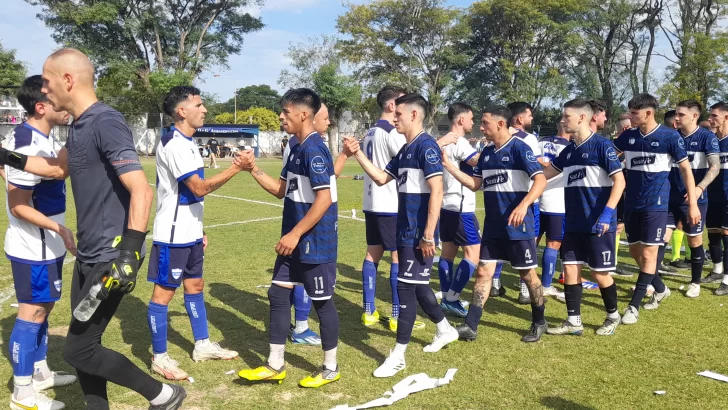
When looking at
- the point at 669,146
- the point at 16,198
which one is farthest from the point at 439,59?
the point at 16,198

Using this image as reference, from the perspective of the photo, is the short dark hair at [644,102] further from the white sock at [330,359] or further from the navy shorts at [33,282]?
the navy shorts at [33,282]

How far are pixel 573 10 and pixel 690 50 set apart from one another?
12.0 meters

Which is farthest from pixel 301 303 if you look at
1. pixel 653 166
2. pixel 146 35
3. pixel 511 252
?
pixel 146 35

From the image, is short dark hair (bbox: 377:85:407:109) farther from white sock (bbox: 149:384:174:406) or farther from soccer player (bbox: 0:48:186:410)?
white sock (bbox: 149:384:174:406)

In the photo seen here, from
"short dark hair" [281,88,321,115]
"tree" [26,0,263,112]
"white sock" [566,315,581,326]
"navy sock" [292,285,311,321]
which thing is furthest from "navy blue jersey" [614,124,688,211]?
"tree" [26,0,263,112]

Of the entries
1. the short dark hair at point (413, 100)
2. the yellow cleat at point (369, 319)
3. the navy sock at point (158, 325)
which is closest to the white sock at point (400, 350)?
the yellow cleat at point (369, 319)

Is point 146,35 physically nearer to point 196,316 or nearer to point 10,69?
point 10,69

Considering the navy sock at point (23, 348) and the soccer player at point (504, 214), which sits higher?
the soccer player at point (504, 214)

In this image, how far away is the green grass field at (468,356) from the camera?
173 inches

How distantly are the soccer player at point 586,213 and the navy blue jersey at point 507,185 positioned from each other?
0.64 meters

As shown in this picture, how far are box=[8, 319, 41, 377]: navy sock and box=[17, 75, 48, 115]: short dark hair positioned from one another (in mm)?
1655

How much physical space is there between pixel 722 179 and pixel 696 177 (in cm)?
41

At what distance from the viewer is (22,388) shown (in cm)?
417

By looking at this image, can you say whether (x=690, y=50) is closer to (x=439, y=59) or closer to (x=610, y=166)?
(x=439, y=59)
